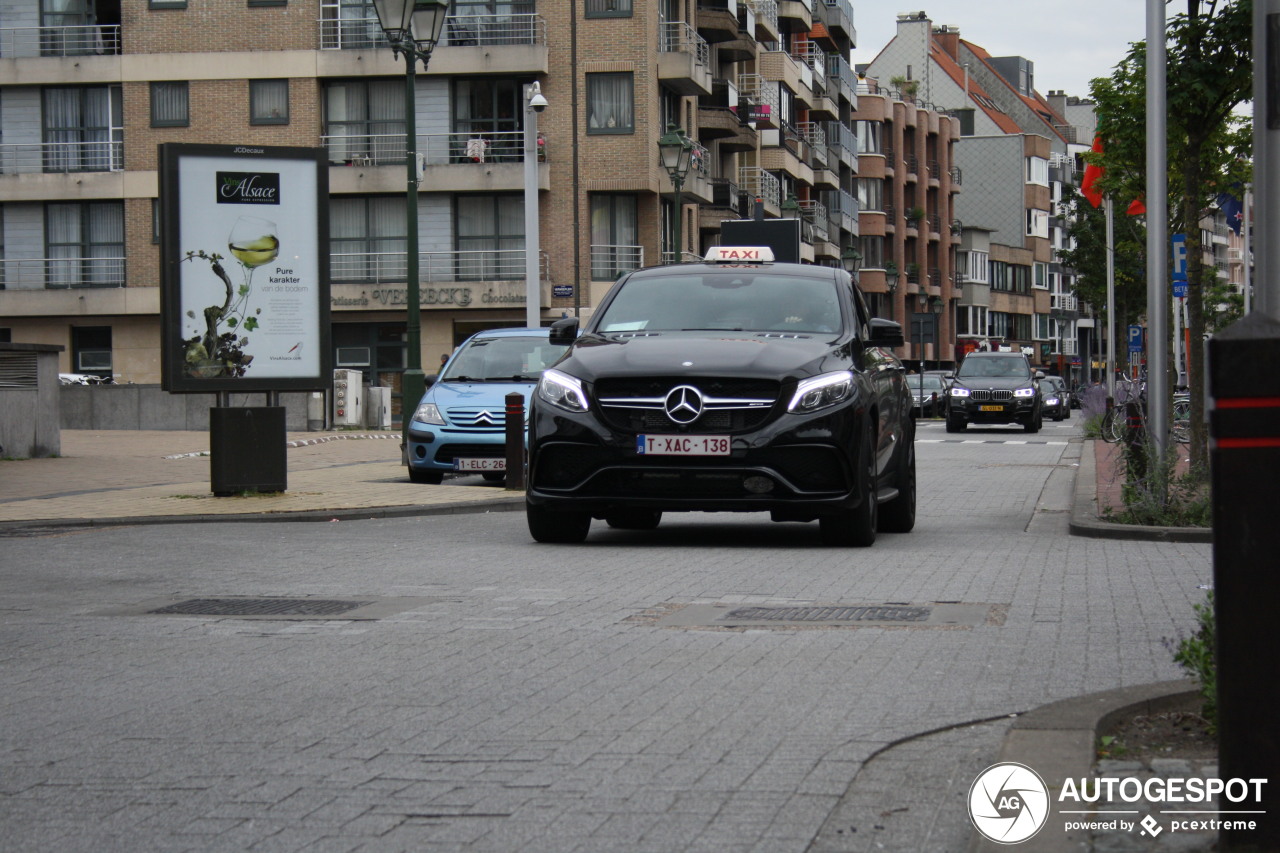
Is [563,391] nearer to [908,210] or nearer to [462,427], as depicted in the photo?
[462,427]

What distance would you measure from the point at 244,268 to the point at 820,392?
284 inches

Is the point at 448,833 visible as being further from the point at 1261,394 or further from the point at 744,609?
the point at 744,609

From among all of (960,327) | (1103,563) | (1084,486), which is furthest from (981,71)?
(1103,563)

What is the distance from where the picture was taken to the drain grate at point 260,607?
884 centimetres

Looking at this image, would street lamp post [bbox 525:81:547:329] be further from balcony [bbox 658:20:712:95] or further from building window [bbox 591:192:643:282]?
balcony [bbox 658:20:712:95]

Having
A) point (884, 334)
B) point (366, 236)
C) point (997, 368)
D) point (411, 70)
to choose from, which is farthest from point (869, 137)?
point (884, 334)

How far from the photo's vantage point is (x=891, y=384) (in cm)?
1344

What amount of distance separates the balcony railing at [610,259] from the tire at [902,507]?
43965 mm

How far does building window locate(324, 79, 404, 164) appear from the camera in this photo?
58.0 meters

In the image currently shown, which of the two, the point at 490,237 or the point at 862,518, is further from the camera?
the point at 490,237

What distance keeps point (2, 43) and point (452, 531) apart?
166 feet

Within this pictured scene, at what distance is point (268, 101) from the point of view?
58000 millimetres

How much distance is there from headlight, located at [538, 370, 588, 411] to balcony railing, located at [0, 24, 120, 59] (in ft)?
165

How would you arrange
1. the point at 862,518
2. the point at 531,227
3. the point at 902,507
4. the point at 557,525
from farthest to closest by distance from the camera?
1. the point at 531,227
2. the point at 902,507
3. the point at 557,525
4. the point at 862,518
